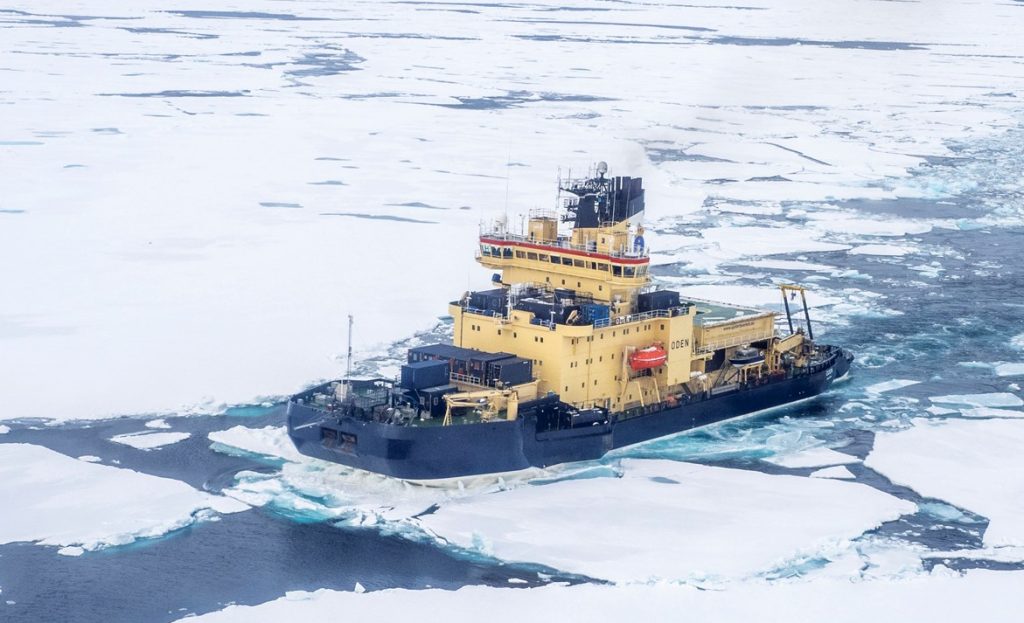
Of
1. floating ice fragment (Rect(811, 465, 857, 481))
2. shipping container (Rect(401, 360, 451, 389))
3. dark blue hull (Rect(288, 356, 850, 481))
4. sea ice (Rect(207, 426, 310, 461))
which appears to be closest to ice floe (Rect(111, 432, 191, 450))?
sea ice (Rect(207, 426, 310, 461))

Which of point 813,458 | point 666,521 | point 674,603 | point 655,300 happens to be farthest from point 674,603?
point 655,300

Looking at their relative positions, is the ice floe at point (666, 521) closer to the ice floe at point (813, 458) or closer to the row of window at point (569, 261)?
the ice floe at point (813, 458)

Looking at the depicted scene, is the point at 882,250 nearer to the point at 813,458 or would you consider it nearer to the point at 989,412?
the point at 989,412

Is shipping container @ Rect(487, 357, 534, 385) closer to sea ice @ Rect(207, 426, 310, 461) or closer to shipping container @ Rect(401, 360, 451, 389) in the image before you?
shipping container @ Rect(401, 360, 451, 389)

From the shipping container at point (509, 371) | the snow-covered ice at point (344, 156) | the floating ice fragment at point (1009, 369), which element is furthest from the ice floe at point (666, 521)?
the floating ice fragment at point (1009, 369)

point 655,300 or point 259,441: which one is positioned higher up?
point 655,300

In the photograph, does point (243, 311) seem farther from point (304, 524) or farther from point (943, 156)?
point (943, 156)

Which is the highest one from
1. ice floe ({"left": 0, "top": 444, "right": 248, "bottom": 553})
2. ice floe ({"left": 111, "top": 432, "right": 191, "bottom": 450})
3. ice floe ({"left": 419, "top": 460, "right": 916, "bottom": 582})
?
ice floe ({"left": 111, "top": 432, "right": 191, "bottom": 450})
